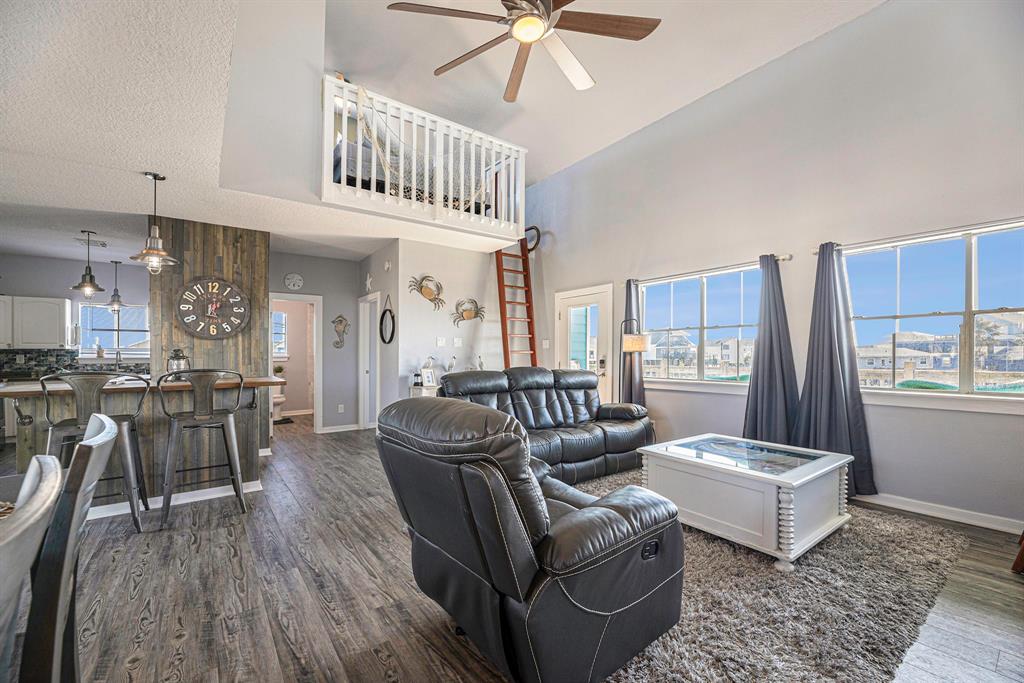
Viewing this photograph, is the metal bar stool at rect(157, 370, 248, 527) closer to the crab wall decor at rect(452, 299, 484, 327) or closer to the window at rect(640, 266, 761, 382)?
the crab wall decor at rect(452, 299, 484, 327)

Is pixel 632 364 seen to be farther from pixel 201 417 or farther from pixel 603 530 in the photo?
pixel 201 417

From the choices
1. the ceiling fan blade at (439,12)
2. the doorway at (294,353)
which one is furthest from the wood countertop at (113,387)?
the doorway at (294,353)

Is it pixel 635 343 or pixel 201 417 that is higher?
pixel 635 343

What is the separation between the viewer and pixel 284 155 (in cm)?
351

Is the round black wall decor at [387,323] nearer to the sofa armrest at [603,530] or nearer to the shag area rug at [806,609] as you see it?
the shag area rug at [806,609]

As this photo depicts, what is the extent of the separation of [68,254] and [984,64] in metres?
10.2

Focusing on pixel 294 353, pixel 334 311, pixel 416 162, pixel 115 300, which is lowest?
pixel 294 353

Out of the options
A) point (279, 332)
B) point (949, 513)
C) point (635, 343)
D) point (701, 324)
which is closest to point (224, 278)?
point (279, 332)

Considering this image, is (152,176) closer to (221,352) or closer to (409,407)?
(221,352)

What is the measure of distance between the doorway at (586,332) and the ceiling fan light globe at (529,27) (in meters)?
3.48

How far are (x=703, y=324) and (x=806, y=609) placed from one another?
3.17m

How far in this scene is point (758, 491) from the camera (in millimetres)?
2396

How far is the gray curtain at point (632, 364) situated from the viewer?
16.2ft

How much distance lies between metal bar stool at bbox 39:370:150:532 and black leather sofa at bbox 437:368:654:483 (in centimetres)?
221
